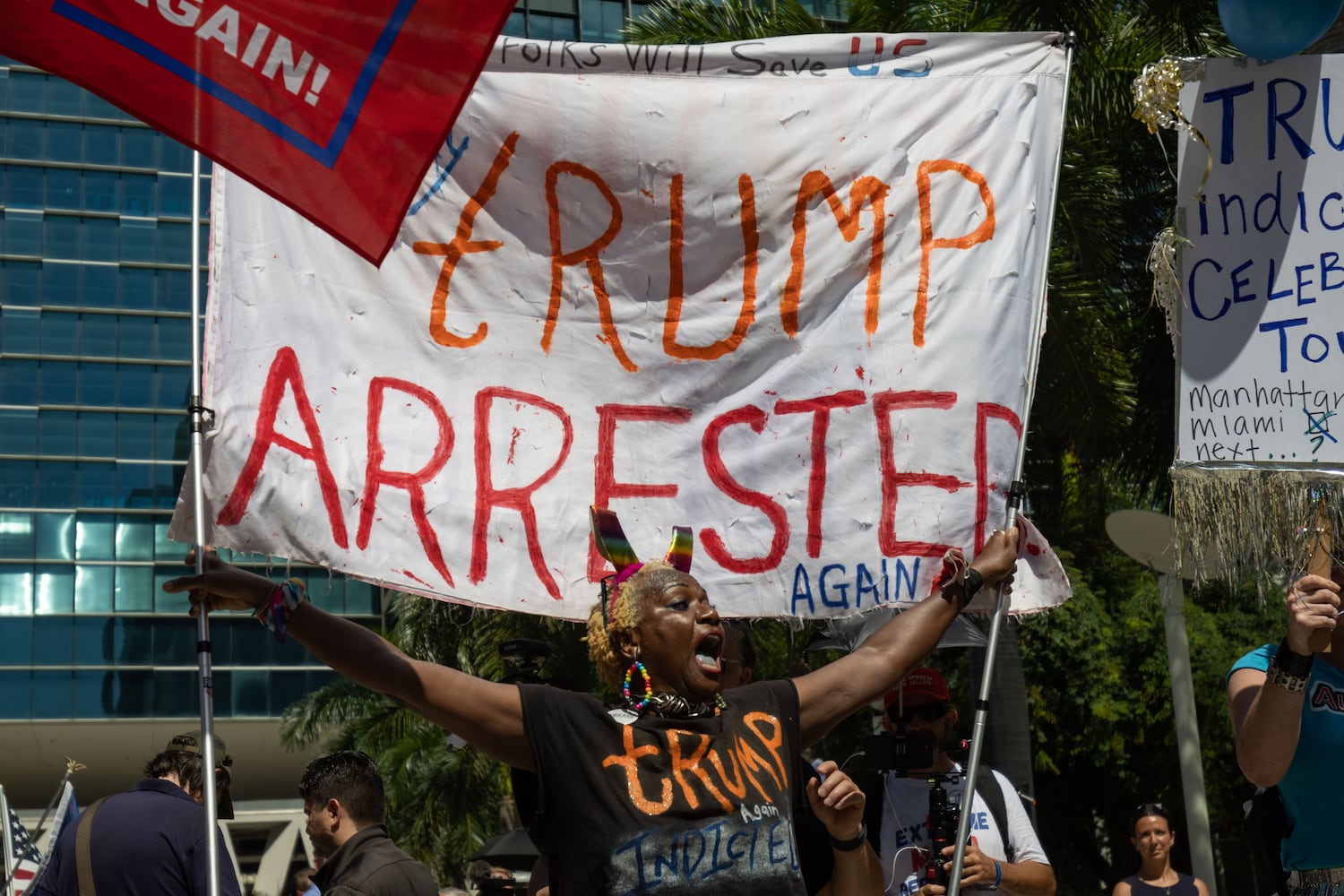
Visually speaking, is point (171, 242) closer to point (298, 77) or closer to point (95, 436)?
point (95, 436)

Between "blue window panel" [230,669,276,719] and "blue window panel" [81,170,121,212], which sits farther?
"blue window panel" [81,170,121,212]

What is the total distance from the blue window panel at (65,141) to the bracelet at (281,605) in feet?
133

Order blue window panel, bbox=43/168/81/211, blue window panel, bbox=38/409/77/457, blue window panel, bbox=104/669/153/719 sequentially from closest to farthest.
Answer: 1. blue window panel, bbox=104/669/153/719
2. blue window panel, bbox=38/409/77/457
3. blue window panel, bbox=43/168/81/211

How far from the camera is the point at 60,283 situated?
39.3 m

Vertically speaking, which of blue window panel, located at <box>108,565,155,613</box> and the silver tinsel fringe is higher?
the silver tinsel fringe

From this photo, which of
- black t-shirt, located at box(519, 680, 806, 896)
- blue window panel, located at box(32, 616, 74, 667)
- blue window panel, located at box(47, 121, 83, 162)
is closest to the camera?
black t-shirt, located at box(519, 680, 806, 896)

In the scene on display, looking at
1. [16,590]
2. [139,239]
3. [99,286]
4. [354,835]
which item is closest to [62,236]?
[99,286]

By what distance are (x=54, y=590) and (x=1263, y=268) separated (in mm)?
37495

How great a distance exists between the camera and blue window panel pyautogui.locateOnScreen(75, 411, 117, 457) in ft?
126

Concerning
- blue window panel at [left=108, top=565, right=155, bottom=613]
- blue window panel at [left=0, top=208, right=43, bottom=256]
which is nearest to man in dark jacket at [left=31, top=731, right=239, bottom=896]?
blue window panel at [left=108, top=565, right=155, bottom=613]

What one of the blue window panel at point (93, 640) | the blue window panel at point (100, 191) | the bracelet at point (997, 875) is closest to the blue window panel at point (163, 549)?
the blue window panel at point (93, 640)

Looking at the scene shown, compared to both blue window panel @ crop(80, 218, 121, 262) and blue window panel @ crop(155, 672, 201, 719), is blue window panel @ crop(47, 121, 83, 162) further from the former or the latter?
blue window panel @ crop(155, 672, 201, 719)

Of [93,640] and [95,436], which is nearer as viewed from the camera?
[93,640]

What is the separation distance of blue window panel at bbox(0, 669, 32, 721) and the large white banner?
36177 millimetres
